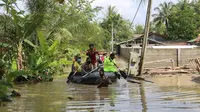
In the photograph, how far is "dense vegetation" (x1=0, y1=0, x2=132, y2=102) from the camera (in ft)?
44.4

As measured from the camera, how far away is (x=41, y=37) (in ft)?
44.6

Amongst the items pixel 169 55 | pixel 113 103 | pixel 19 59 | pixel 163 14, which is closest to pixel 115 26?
pixel 163 14

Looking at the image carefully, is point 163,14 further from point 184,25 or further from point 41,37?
point 41,37

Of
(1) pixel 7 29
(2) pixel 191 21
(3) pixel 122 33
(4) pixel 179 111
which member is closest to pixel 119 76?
(1) pixel 7 29

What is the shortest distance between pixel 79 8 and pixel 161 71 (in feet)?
37.3

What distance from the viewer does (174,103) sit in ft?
27.6

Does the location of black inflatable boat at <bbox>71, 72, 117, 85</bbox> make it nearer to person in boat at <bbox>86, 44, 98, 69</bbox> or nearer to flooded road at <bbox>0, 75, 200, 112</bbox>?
person in boat at <bbox>86, 44, 98, 69</bbox>

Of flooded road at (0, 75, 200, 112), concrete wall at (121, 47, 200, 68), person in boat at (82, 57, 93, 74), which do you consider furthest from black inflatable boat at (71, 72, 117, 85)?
concrete wall at (121, 47, 200, 68)

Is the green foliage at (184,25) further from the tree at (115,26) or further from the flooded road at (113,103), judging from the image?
the flooded road at (113,103)


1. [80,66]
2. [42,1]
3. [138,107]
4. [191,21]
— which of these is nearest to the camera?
[138,107]

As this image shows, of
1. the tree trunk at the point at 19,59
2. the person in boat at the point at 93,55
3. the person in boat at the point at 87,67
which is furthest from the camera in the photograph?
the tree trunk at the point at 19,59

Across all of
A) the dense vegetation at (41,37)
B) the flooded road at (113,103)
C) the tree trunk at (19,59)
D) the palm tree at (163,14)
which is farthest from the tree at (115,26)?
the flooded road at (113,103)

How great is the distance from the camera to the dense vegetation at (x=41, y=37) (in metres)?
13.5

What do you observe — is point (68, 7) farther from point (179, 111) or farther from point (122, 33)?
point (122, 33)
